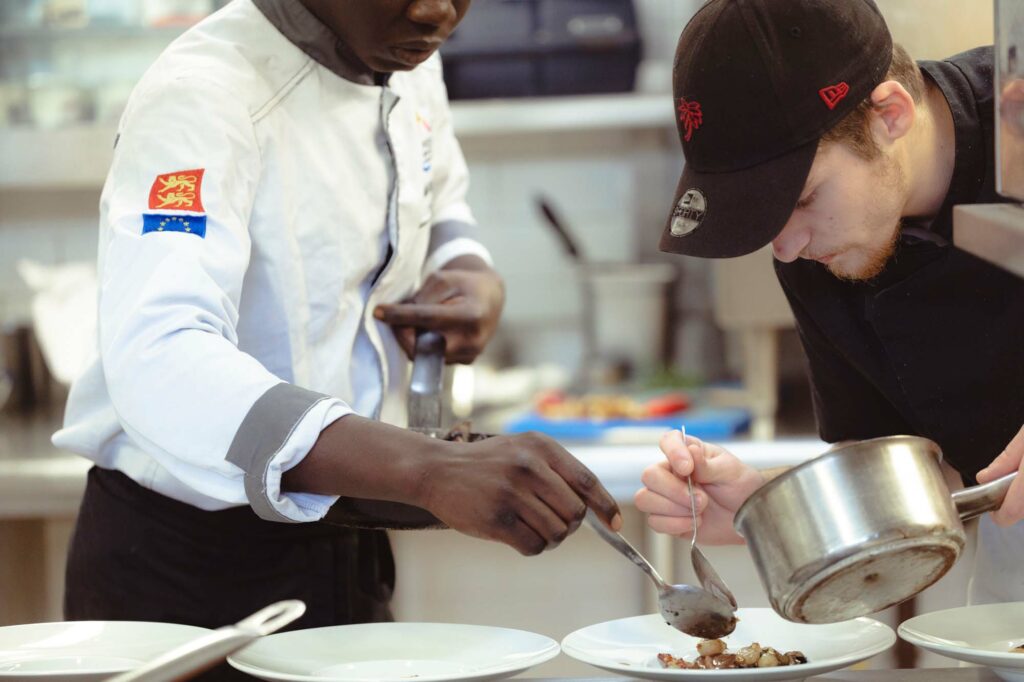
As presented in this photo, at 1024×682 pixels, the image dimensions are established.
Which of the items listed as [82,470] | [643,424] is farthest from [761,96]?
[82,470]

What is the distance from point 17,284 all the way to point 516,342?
1.26 m

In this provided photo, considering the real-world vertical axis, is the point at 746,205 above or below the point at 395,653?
above

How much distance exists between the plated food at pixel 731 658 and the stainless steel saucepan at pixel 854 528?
0.07 m

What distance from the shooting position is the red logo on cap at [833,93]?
1.16 meters

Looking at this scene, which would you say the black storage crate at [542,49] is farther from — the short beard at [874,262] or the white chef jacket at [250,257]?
the short beard at [874,262]

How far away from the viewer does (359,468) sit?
3.55 ft

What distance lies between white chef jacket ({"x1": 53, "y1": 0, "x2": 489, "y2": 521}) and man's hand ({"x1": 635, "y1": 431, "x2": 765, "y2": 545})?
0.35 m

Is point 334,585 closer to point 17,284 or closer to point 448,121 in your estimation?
point 448,121

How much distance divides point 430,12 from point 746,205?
389mm

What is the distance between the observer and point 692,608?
1106 millimetres

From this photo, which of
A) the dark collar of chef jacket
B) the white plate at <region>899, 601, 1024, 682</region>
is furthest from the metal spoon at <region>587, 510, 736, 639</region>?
the dark collar of chef jacket

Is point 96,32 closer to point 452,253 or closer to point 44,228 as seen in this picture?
point 44,228

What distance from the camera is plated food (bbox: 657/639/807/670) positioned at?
3.45 ft

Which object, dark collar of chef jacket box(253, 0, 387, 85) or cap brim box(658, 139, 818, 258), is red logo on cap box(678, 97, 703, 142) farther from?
dark collar of chef jacket box(253, 0, 387, 85)
